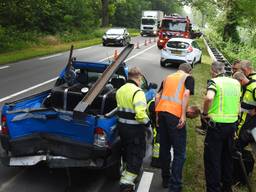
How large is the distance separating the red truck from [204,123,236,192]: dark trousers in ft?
82.5

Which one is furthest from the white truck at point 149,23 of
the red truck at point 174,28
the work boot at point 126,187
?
the work boot at point 126,187

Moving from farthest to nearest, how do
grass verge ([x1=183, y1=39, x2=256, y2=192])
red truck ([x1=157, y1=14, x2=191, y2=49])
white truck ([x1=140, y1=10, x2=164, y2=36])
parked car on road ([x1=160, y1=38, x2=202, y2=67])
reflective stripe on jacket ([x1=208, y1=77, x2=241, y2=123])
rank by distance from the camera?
white truck ([x1=140, y1=10, x2=164, y2=36])
red truck ([x1=157, y1=14, x2=191, y2=49])
parked car on road ([x1=160, y1=38, x2=202, y2=67])
grass verge ([x1=183, y1=39, x2=256, y2=192])
reflective stripe on jacket ([x1=208, y1=77, x2=241, y2=123])

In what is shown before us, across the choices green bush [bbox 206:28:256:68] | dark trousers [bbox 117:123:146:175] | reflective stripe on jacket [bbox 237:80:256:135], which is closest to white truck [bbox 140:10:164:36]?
green bush [bbox 206:28:256:68]

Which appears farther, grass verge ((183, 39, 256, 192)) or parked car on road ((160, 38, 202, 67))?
parked car on road ((160, 38, 202, 67))

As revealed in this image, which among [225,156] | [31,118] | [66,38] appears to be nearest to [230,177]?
[225,156]

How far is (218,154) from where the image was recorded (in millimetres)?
5879

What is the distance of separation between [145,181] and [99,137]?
4.33 ft

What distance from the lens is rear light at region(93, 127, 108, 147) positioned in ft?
19.2

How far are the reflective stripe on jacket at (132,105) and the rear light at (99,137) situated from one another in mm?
338

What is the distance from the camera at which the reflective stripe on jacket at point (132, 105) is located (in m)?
5.85

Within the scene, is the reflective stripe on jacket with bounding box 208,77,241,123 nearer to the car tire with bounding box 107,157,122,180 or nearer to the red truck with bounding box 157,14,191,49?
the car tire with bounding box 107,157,122,180

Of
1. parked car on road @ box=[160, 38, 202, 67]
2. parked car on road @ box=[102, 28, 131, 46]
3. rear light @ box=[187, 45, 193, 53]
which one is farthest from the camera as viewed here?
parked car on road @ box=[102, 28, 131, 46]

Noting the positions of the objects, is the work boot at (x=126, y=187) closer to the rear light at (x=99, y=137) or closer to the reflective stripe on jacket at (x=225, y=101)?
the rear light at (x=99, y=137)

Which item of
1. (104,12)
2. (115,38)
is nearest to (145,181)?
(115,38)
